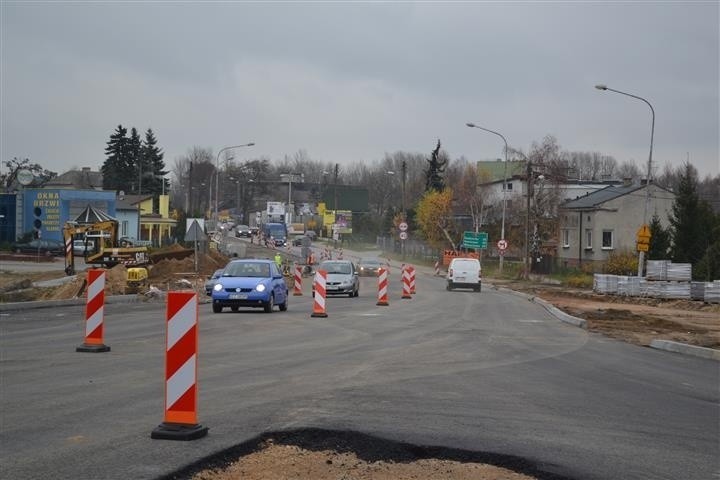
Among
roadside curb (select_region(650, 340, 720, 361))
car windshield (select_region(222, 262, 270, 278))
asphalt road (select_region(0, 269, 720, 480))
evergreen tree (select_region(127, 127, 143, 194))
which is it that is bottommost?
roadside curb (select_region(650, 340, 720, 361))

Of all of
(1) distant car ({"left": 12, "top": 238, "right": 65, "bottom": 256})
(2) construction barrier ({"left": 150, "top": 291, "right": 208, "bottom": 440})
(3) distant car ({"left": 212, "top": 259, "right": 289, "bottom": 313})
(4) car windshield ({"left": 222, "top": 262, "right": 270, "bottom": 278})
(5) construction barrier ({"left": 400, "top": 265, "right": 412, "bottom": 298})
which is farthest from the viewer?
(1) distant car ({"left": 12, "top": 238, "right": 65, "bottom": 256})

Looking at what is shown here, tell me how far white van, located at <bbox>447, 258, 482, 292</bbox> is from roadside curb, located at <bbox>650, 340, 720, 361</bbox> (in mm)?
27787

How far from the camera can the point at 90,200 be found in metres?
71.9

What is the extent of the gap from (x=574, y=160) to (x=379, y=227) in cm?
3368

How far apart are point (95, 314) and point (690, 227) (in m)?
44.6

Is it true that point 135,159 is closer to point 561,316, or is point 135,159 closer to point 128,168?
point 128,168

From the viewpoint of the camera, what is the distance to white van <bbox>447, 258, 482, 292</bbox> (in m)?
46.6

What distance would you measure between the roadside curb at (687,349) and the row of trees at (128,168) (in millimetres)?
100127

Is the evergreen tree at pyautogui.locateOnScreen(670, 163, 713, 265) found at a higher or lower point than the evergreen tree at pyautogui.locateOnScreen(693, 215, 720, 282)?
higher

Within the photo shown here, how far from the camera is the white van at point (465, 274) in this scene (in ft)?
153

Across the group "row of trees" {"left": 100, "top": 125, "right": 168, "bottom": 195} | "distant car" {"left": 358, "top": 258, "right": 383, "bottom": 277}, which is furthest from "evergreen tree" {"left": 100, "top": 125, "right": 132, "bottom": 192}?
"distant car" {"left": 358, "top": 258, "right": 383, "bottom": 277}

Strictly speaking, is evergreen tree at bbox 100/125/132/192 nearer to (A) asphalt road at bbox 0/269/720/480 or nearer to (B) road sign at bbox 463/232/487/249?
(B) road sign at bbox 463/232/487/249

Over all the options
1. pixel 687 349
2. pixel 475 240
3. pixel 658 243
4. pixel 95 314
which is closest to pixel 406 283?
pixel 687 349

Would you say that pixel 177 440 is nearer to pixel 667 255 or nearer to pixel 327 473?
pixel 327 473
